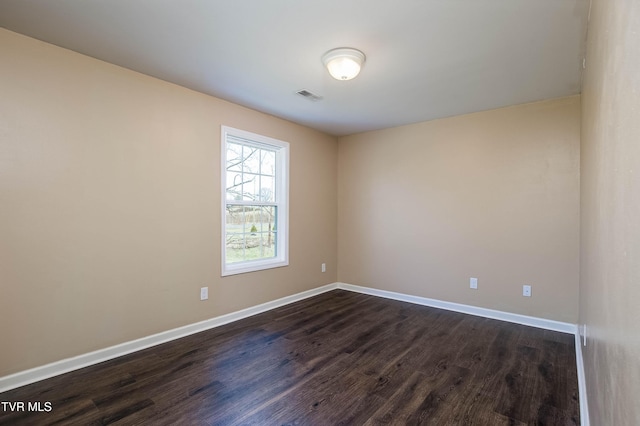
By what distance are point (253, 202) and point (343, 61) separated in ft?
6.76

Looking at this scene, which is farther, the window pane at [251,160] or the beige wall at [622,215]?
the window pane at [251,160]

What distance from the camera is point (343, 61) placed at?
93.7 inches

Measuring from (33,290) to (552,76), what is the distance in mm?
4535

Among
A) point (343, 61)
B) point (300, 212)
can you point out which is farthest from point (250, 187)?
point (343, 61)

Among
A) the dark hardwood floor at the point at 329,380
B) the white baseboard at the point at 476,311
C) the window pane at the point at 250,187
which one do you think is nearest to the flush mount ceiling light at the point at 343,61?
the window pane at the point at 250,187

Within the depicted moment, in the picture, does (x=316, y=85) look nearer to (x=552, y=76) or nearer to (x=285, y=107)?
(x=285, y=107)

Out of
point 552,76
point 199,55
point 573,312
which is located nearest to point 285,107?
point 199,55

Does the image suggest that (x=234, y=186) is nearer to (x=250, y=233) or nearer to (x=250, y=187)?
(x=250, y=187)

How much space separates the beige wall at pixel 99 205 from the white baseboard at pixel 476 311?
2.00 m

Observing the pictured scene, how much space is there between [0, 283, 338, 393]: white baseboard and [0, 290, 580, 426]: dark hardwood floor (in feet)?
0.22

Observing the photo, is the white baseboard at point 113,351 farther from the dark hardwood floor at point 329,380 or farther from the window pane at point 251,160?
the window pane at point 251,160

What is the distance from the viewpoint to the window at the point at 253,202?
3.56 m

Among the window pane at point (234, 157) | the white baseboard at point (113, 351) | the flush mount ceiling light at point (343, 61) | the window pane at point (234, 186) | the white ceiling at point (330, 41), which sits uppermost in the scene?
the white ceiling at point (330, 41)

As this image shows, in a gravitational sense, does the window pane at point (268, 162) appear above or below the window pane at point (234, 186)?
above
